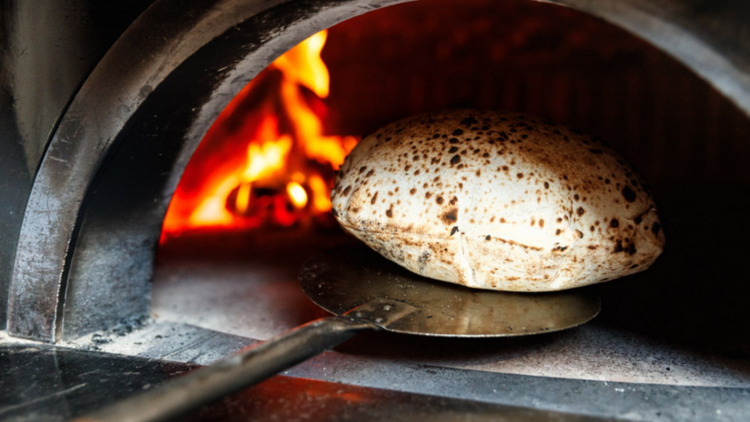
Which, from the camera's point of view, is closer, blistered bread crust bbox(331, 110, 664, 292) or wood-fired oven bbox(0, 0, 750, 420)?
wood-fired oven bbox(0, 0, 750, 420)

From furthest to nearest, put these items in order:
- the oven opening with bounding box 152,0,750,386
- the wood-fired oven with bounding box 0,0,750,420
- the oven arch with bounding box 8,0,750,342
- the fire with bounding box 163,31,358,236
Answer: the fire with bounding box 163,31,358,236
the oven opening with bounding box 152,0,750,386
the oven arch with bounding box 8,0,750,342
the wood-fired oven with bounding box 0,0,750,420

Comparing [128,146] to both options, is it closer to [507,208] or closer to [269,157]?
[507,208]

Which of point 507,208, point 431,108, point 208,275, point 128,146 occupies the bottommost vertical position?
point 208,275

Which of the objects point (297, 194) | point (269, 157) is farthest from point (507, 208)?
point (269, 157)

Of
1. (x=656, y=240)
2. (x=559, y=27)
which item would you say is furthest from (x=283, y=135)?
(x=656, y=240)

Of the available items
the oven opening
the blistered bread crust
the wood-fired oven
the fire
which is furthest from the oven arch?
the fire

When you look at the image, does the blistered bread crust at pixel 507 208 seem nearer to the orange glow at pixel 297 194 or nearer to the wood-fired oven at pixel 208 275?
the wood-fired oven at pixel 208 275

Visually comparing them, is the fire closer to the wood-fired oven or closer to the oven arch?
the wood-fired oven

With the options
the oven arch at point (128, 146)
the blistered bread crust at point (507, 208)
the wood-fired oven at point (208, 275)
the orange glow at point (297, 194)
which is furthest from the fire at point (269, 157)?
the blistered bread crust at point (507, 208)
